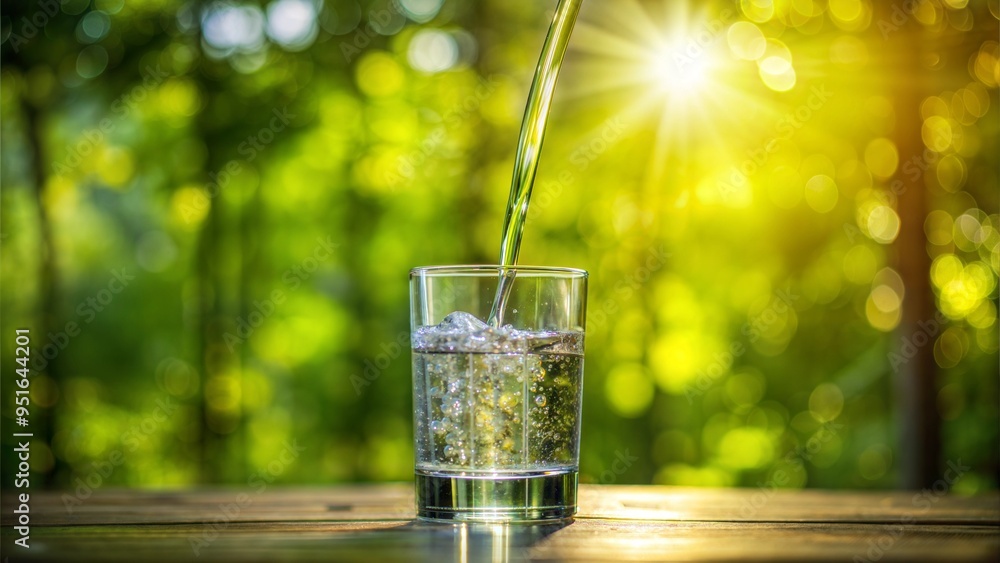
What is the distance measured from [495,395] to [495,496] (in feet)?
0.49

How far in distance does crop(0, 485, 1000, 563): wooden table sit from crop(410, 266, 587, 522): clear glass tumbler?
64 mm

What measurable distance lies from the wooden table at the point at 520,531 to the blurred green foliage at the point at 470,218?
3.23 meters

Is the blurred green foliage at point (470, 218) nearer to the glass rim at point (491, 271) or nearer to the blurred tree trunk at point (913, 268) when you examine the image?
the blurred tree trunk at point (913, 268)

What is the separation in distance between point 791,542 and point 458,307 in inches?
23.1

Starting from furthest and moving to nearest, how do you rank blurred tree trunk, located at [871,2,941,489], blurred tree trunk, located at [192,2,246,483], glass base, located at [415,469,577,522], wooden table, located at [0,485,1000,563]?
blurred tree trunk, located at [192,2,246,483], blurred tree trunk, located at [871,2,941,489], glass base, located at [415,469,577,522], wooden table, located at [0,485,1000,563]

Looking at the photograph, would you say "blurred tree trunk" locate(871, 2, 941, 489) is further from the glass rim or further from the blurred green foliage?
the glass rim

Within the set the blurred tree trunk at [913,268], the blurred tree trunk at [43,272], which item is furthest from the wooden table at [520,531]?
the blurred tree trunk at [43,272]

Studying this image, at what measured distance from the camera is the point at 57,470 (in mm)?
8453

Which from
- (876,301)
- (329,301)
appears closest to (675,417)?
(876,301)

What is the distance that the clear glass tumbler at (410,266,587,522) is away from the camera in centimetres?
137

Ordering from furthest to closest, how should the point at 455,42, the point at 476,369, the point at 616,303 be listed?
the point at 616,303
the point at 455,42
the point at 476,369

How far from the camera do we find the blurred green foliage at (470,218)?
641 cm

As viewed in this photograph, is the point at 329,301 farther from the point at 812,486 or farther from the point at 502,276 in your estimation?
the point at 502,276

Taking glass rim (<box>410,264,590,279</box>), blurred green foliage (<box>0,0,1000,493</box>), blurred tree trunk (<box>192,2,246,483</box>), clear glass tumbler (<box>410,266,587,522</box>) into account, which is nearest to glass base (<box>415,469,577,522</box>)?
clear glass tumbler (<box>410,266,587,522</box>)
